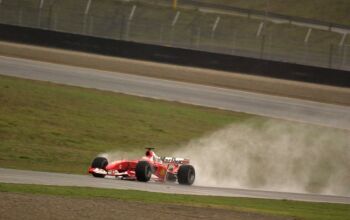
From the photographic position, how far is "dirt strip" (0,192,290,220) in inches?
487

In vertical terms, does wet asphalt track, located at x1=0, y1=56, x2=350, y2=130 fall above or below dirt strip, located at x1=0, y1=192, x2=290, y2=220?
above

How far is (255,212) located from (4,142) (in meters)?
10.5

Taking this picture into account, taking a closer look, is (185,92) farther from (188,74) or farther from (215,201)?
(215,201)

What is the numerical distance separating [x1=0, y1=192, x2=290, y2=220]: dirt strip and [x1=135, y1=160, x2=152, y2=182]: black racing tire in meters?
3.87

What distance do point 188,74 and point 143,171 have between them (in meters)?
25.3

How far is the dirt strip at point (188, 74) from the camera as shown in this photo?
4138cm

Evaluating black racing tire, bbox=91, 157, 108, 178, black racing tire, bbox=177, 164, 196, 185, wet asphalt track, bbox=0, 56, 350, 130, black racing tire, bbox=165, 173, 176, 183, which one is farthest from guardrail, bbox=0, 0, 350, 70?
black racing tire, bbox=91, 157, 108, 178

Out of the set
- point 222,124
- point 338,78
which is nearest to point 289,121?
point 222,124

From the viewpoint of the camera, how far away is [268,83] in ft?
142

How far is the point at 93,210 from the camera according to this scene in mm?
13258

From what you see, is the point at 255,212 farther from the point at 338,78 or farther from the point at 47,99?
the point at 338,78

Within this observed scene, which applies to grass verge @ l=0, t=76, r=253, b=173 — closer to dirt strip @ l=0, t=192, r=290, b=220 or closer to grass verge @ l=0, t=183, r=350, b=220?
grass verge @ l=0, t=183, r=350, b=220

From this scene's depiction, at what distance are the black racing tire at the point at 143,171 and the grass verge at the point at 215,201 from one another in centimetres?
197

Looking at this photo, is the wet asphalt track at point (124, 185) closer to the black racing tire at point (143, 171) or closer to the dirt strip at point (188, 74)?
the black racing tire at point (143, 171)
